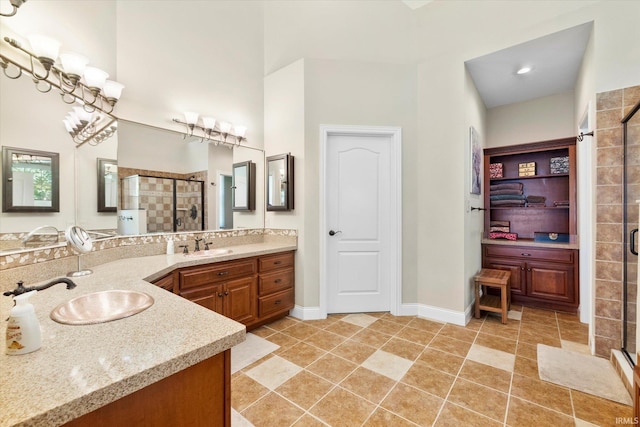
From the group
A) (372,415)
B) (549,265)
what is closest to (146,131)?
(372,415)

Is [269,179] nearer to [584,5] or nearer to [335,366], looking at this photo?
[335,366]

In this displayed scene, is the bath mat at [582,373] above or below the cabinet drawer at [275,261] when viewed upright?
below

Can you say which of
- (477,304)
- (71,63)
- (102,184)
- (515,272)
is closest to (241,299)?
(102,184)

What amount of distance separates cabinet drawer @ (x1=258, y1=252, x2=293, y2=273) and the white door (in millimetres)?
453

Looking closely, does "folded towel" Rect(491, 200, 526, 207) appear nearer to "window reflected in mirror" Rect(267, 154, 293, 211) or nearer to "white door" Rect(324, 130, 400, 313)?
"white door" Rect(324, 130, 400, 313)

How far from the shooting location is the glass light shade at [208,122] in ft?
9.28

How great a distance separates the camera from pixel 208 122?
2.85 m

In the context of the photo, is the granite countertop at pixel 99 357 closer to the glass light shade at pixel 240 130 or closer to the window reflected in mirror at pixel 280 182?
the window reflected in mirror at pixel 280 182

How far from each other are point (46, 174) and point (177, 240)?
1.22 meters

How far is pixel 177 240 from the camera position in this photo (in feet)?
8.75

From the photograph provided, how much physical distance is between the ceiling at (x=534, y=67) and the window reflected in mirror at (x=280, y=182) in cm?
222

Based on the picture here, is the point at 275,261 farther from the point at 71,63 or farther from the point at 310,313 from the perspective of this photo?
the point at 71,63

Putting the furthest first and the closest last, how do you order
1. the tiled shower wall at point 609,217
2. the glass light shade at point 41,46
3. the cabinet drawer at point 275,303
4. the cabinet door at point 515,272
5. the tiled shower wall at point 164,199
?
1. the cabinet door at point 515,272
2. the cabinet drawer at point 275,303
3. the tiled shower wall at point 164,199
4. the tiled shower wall at point 609,217
5. the glass light shade at point 41,46

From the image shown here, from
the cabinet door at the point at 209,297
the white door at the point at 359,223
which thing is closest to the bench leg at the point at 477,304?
the white door at the point at 359,223
